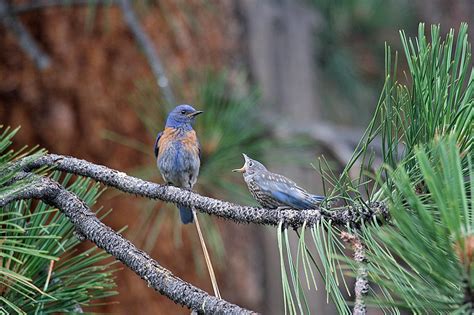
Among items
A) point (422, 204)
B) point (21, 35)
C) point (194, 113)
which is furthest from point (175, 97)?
point (422, 204)

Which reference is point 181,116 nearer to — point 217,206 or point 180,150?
point 180,150

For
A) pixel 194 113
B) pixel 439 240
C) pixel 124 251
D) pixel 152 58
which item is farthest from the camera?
pixel 152 58

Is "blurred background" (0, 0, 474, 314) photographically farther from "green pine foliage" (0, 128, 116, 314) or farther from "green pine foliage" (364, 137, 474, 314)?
"green pine foliage" (364, 137, 474, 314)

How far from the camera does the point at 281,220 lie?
1317 millimetres

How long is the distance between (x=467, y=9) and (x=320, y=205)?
330 centimetres

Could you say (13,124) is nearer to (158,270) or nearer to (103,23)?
(103,23)

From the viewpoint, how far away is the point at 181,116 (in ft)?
9.32

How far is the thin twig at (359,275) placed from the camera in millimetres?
1077

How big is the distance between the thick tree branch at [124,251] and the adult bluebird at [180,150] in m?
1.25

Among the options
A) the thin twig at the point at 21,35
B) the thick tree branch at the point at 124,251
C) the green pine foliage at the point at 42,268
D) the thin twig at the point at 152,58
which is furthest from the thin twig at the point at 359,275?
the thin twig at the point at 21,35

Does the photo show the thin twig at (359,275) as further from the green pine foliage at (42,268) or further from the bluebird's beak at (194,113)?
the bluebird's beak at (194,113)

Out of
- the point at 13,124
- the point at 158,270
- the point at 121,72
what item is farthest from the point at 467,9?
the point at 158,270

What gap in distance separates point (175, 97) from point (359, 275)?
2269 mm

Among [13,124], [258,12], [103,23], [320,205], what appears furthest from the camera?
[258,12]
